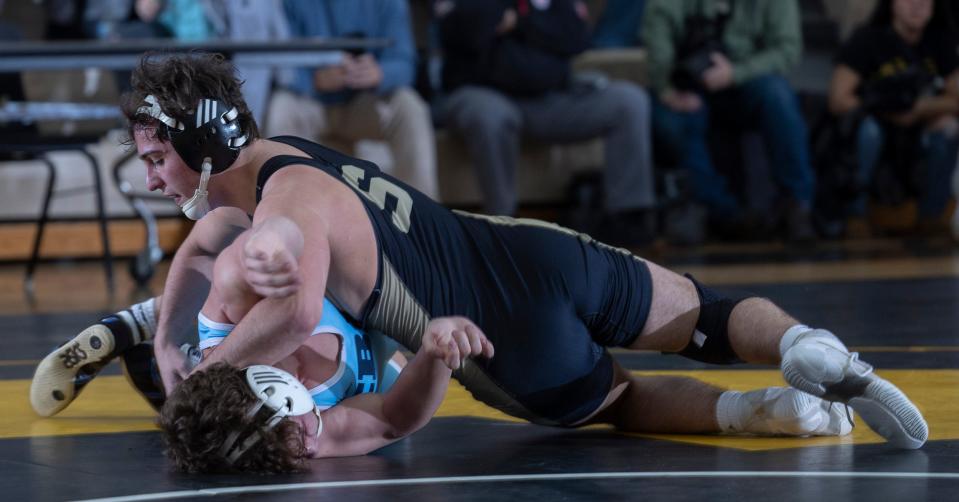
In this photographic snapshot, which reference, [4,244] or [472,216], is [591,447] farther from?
[4,244]

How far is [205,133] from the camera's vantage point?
9.73ft

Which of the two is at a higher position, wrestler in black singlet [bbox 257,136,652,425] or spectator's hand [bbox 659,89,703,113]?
wrestler in black singlet [bbox 257,136,652,425]

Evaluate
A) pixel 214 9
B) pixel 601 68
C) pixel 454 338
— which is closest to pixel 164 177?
pixel 454 338

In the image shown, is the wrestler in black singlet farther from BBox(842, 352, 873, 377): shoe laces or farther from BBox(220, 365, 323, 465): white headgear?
BBox(842, 352, 873, 377): shoe laces

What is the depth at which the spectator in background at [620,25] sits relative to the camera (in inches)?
388

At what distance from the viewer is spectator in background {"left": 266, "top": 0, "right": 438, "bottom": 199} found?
8133 millimetres

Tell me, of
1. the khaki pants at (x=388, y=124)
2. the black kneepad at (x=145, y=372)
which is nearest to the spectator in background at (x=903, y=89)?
the khaki pants at (x=388, y=124)

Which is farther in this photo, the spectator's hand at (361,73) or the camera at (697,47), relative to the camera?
the camera at (697,47)

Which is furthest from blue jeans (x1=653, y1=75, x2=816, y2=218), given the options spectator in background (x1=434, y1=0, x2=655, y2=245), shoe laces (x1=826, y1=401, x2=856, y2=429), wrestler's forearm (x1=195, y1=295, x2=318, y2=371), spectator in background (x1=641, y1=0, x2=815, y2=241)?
wrestler's forearm (x1=195, y1=295, x2=318, y2=371)

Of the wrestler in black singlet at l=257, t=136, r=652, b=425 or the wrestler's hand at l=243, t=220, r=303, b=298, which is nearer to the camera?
the wrestler's hand at l=243, t=220, r=303, b=298

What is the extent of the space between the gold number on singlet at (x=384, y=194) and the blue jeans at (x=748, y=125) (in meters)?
5.86

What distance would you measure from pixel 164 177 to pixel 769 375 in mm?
1740

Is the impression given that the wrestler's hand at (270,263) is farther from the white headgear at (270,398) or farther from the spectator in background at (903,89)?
the spectator in background at (903,89)

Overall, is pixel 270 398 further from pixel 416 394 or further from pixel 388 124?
pixel 388 124
